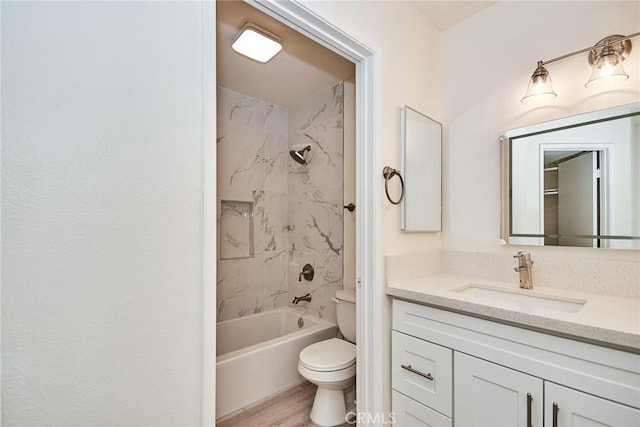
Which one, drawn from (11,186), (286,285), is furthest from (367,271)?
(286,285)

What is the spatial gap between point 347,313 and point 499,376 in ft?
3.54

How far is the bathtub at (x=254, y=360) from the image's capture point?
185 centimetres

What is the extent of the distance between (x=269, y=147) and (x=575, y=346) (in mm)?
2624

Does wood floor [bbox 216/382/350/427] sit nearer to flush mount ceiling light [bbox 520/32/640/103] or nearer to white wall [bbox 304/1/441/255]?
white wall [bbox 304/1/441/255]

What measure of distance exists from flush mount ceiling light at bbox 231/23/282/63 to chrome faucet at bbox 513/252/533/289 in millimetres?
1840

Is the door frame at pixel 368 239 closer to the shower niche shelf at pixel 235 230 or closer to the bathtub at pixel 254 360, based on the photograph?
the bathtub at pixel 254 360

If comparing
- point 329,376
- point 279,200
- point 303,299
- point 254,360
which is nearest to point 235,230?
point 279,200

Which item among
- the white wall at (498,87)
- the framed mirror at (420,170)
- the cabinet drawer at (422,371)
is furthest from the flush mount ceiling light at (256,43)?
the cabinet drawer at (422,371)

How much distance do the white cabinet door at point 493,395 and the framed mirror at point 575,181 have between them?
751 millimetres

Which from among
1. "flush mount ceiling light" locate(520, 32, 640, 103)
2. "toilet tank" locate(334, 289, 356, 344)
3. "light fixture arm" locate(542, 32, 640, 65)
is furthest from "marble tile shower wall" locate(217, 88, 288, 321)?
"flush mount ceiling light" locate(520, 32, 640, 103)

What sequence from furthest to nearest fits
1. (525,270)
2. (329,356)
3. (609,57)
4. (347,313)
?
(347,313) < (329,356) < (525,270) < (609,57)

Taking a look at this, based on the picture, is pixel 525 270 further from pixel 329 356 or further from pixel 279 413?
pixel 279 413

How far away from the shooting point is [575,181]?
1446 mm

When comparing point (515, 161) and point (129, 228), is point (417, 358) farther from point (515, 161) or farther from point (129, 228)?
point (129, 228)
